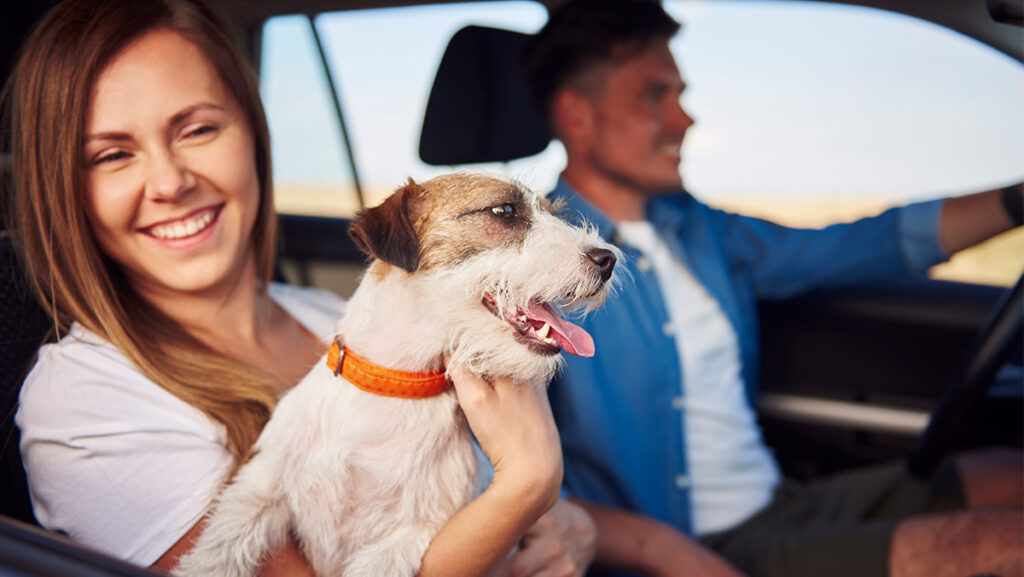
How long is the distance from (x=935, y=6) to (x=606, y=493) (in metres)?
1.99

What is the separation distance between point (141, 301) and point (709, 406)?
1.93m

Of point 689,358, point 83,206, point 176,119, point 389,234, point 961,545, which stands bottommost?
point 961,545

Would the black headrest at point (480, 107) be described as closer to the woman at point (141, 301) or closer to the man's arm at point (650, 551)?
the woman at point (141, 301)

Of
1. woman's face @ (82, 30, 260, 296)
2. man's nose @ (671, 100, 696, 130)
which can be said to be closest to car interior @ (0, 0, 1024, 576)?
woman's face @ (82, 30, 260, 296)

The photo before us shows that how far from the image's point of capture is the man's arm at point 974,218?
2.50 metres

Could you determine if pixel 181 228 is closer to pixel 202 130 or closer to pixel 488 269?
pixel 202 130

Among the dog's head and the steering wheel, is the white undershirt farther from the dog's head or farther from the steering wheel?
the dog's head

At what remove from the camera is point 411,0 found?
2.88 m

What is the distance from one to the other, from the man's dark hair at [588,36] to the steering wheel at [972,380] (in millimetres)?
1571

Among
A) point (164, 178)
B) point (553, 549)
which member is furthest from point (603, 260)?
point (164, 178)

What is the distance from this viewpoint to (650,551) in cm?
221

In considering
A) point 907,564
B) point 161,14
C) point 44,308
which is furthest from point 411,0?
point 907,564

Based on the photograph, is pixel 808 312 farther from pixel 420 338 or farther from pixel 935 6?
pixel 420 338

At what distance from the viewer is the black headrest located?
8.32 feet
